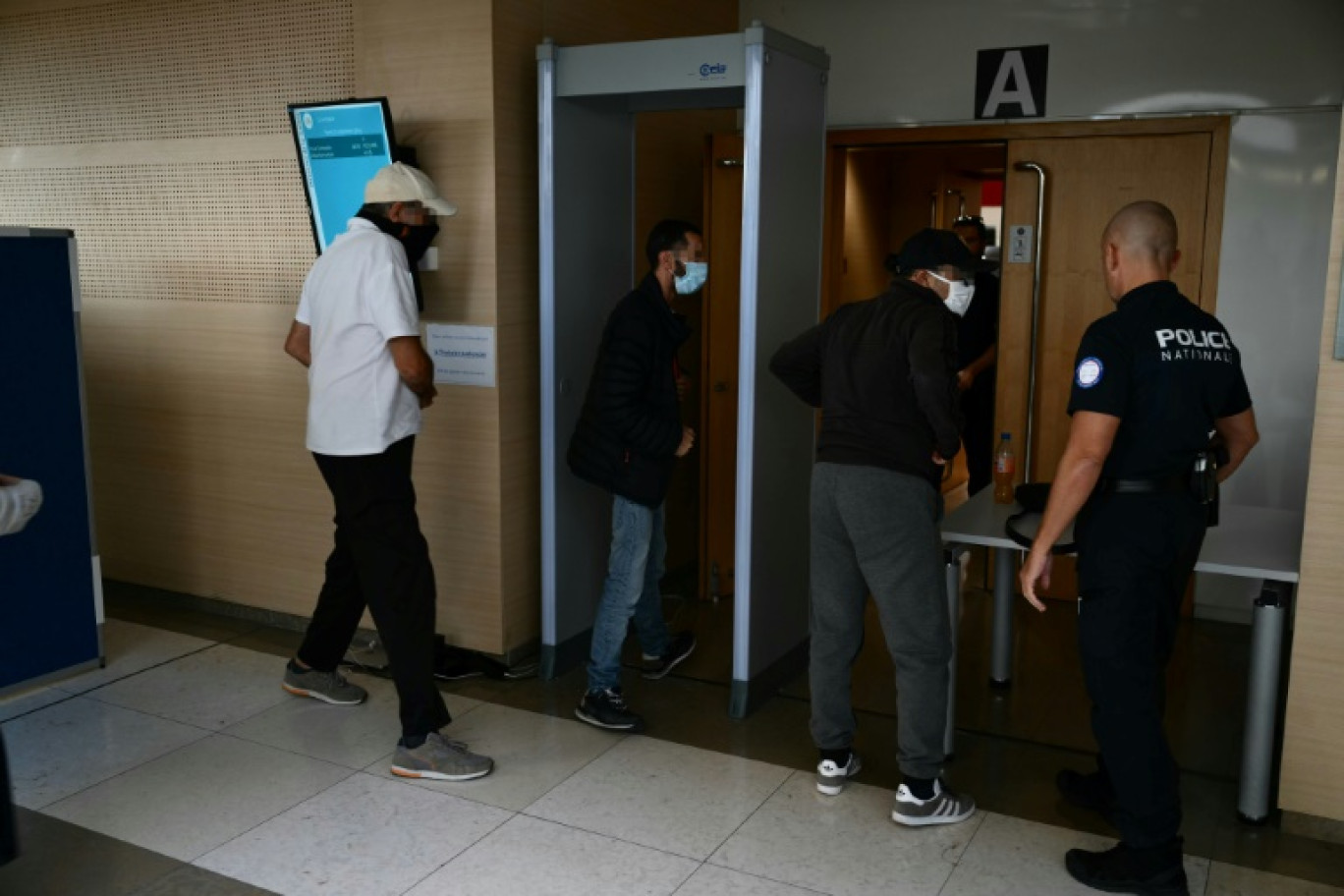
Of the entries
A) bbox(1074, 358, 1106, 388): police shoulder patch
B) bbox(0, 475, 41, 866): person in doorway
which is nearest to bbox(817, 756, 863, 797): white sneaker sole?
bbox(1074, 358, 1106, 388): police shoulder patch

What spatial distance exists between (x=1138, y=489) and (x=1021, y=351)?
2.71 meters

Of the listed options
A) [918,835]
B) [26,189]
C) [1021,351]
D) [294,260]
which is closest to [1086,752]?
[918,835]

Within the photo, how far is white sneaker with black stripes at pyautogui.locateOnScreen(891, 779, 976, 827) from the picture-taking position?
3.38m

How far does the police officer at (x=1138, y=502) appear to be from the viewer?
9.58ft

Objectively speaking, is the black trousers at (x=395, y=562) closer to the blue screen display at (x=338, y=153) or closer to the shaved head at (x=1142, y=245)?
the blue screen display at (x=338, y=153)

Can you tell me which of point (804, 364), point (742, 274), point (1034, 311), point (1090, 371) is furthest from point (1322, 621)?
point (1034, 311)

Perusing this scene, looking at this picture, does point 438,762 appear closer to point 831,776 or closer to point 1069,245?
point 831,776

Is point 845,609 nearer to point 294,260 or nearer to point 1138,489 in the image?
point 1138,489

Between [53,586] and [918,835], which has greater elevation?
[53,586]

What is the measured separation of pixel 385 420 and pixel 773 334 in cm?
135

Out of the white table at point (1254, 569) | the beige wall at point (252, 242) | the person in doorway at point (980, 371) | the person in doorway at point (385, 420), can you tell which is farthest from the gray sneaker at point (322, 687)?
the person in doorway at point (980, 371)

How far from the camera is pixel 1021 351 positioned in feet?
18.3

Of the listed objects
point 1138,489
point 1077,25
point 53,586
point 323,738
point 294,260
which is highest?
point 1077,25

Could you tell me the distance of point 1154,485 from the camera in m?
2.97
